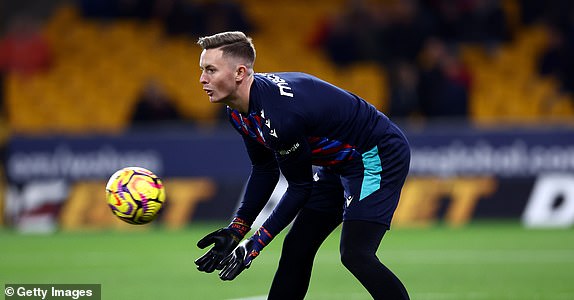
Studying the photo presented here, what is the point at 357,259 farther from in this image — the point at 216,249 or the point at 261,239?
the point at 216,249

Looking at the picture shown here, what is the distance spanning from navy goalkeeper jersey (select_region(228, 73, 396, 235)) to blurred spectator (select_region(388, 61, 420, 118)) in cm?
1019

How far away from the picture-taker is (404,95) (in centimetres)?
1711

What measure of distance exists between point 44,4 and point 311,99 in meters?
15.5

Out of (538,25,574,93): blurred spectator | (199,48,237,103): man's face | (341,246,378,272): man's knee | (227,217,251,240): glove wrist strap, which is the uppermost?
(199,48,237,103): man's face

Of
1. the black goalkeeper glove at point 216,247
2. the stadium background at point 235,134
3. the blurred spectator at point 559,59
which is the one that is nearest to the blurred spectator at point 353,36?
the stadium background at point 235,134

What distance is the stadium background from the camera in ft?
45.7

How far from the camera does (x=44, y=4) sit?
20891 millimetres

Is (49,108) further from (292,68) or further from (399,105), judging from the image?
(399,105)

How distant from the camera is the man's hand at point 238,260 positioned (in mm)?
6242

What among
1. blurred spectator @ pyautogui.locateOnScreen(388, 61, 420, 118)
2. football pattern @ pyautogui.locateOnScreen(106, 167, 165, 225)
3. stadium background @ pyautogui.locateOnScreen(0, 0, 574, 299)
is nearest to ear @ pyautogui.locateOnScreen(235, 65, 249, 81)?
football pattern @ pyautogui.locateOnScreen(106, 167, 165, 225)

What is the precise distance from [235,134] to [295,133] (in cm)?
1001

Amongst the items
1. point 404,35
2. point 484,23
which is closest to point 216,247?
point 404,35

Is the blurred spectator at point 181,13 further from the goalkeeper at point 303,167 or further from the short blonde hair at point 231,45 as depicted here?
the short blonde hair at point 231,45

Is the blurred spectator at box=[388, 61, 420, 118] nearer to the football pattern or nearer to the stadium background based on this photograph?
the stadium background
